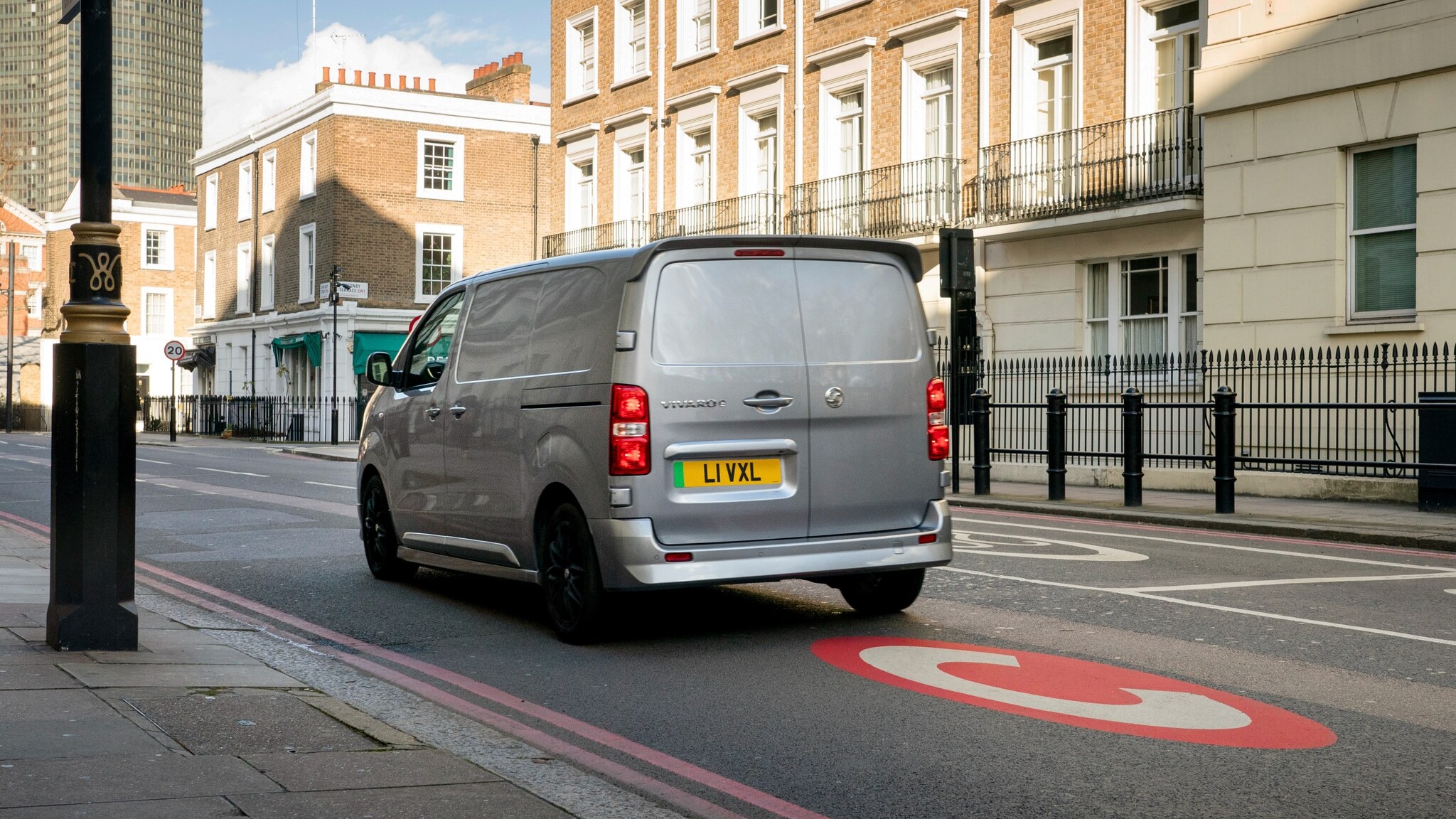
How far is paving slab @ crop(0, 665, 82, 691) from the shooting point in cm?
551

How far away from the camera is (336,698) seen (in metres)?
5.69

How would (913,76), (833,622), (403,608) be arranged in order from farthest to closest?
(913,76), (403,608), (833,622)

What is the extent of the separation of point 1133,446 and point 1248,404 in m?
1.28

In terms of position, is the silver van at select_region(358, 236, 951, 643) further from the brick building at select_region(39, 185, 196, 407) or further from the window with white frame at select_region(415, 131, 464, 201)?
the brick building at select_region(39, 185, 196, 407)

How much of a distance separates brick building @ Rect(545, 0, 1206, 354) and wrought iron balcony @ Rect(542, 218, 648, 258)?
0.26 feet

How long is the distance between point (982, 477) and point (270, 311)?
115 feet

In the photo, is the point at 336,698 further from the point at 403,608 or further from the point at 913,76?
the point at 913,76

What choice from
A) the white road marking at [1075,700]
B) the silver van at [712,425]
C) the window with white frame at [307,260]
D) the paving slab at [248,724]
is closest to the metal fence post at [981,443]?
the silver van at [712,425]

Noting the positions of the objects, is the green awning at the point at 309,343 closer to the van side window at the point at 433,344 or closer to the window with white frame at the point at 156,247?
the window with white frame at the point at 156,247

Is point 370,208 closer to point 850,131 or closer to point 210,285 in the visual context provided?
point 210,285

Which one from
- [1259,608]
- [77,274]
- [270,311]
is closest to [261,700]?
[77,274]

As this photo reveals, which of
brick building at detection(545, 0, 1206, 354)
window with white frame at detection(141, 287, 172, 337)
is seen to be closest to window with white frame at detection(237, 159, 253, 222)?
window with white frame at detection(141, 287, 172, 337)

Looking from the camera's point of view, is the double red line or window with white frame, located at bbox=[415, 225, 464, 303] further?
window with white frame, located at bbox=[415, 225, 464, 303]

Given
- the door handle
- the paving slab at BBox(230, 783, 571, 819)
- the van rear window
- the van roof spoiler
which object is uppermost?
the van roof spoiler
